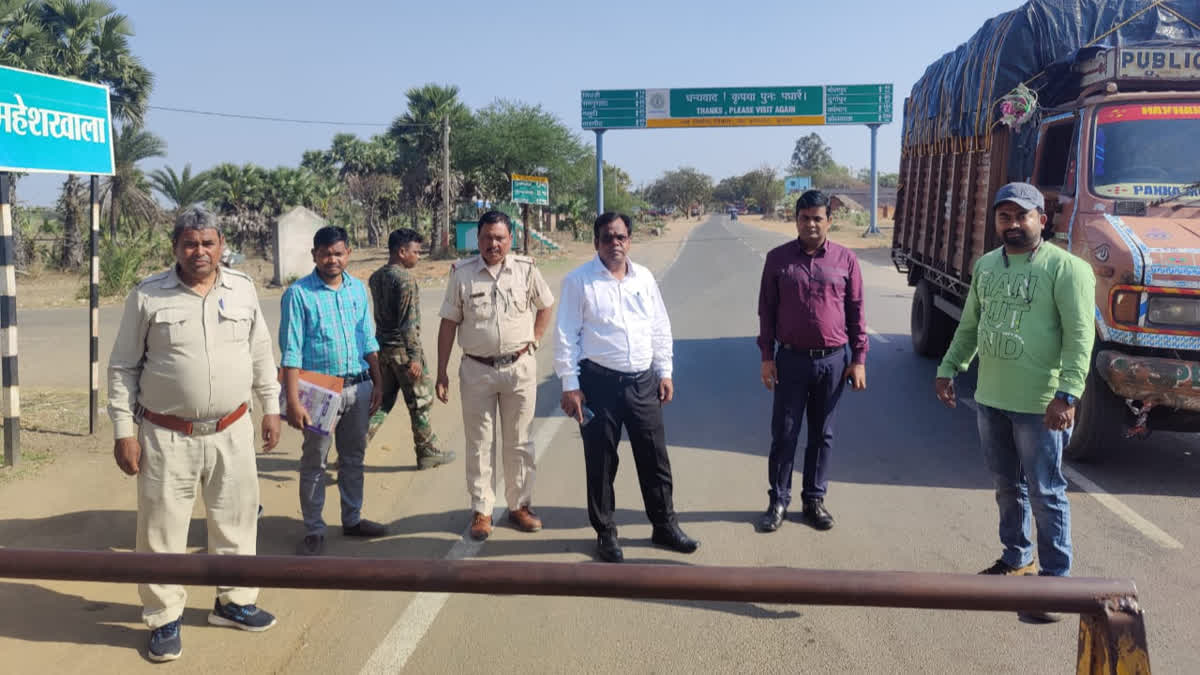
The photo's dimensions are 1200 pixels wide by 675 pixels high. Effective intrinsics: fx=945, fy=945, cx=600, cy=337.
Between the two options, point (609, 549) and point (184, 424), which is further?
point (609, 549)

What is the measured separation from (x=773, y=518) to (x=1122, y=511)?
2.03 metres

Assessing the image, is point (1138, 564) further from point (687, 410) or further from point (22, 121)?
point (22, 121)

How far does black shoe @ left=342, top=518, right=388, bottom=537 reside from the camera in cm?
518

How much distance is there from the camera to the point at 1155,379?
215 inches

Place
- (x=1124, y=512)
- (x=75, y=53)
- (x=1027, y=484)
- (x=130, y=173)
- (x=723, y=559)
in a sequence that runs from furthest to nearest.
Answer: (x=130, y=173) < (x=75, y=53) < (x=1124, y=512) < (x=723, y=559) < (x=1027, y=484)

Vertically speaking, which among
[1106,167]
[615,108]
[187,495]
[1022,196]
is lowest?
[187,495]

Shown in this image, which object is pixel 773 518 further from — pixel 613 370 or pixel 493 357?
pixel 493 357

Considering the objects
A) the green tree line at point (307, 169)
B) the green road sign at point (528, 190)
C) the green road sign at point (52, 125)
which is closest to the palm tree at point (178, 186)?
the green tree line at point (307, 169)

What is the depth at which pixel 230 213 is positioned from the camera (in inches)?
1597

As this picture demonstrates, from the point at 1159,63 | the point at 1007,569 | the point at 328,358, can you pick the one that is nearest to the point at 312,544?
the point at 328,358

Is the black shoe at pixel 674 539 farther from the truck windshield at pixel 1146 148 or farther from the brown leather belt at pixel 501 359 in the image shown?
the truck windshield at pixel 1146 148

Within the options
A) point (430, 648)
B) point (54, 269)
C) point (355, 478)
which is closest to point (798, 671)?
point (430, 648)

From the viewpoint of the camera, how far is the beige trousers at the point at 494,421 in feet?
16.9

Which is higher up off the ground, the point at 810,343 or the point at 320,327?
the point at 320,327
